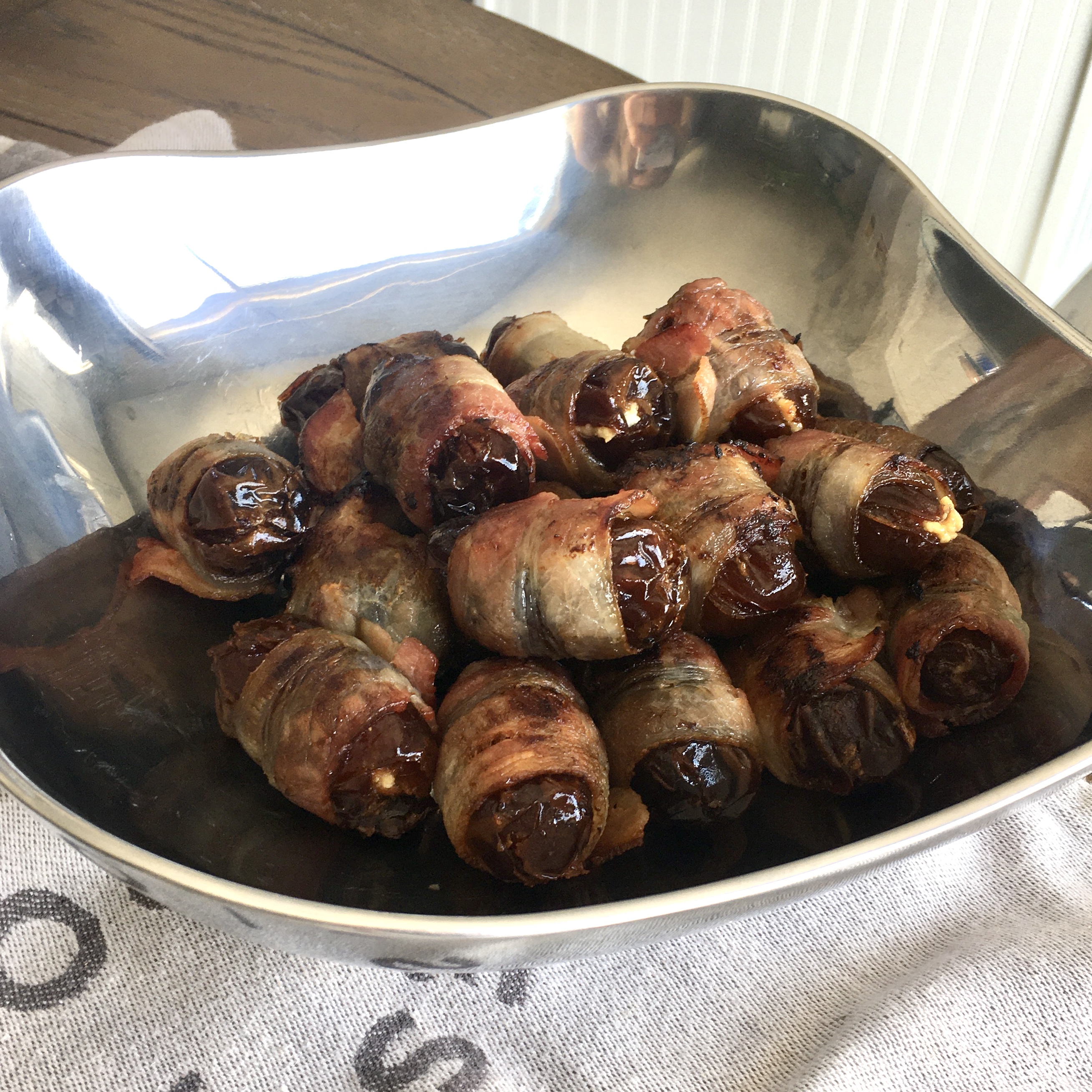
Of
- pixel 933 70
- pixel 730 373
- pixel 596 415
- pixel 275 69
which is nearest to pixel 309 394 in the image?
pixel 596 415

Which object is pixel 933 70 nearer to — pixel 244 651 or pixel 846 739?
pixel 846 739

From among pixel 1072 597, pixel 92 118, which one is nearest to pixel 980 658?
pixel 1072 597

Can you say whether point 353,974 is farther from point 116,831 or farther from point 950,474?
point 950,474

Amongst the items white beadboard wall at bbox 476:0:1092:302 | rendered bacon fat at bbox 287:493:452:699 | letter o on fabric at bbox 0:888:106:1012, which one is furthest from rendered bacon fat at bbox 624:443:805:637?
white beadboard wall at bbox 476:0:1092:302

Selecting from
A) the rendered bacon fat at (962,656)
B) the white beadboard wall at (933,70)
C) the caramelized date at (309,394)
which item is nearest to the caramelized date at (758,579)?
the rendered bacon fat at (962,656)

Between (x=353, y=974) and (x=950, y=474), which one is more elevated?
(x=950, y=474)

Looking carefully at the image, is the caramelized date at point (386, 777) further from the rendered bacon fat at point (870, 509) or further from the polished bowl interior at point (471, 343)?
the rendered bacon fat at point (870, 509)
